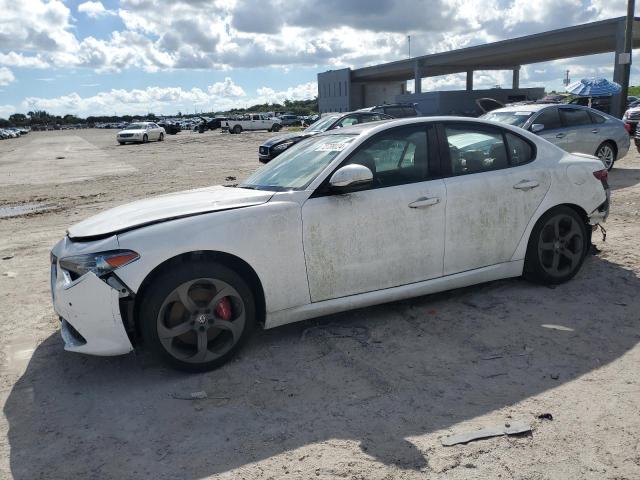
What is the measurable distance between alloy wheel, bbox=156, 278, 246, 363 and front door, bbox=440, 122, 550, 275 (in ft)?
6.04

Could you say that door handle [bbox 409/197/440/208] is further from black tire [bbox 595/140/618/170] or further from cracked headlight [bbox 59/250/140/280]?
black tire [bbox 595/140/618/170]

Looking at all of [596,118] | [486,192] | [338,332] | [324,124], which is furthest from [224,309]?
[324,124]

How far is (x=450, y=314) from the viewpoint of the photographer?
4.80 meters

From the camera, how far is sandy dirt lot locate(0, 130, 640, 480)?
2.92 meters

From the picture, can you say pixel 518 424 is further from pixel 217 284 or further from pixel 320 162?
pixel 320 162

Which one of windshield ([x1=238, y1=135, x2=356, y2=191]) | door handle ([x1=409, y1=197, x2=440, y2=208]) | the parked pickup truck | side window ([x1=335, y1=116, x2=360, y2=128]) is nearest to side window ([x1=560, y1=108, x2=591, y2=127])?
side window ([x1=335, y1=116, x2=360, y2=128])

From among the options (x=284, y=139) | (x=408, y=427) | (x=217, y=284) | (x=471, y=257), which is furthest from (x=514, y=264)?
(x=284, y=139)

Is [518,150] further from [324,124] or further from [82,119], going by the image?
[82,119]

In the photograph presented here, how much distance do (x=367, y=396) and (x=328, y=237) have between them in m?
1.21

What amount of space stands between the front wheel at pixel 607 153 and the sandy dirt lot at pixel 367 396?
7728 mm

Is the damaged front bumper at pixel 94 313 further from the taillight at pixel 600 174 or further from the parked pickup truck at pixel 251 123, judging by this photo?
the parked pickup truck at pixel 251 123

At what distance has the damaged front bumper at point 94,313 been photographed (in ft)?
11.9

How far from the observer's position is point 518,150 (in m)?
5.16

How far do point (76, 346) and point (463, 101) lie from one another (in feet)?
166
